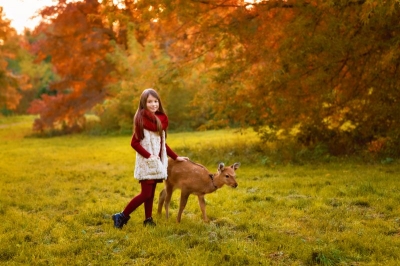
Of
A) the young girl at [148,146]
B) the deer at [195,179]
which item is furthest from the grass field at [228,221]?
the young girl at [148,146]

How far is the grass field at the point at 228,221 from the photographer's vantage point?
521cm

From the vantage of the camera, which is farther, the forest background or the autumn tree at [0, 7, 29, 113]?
the autumn tree at [0, 7, 29, 113]

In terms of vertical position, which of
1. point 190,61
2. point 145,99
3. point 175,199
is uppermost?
point 190,61

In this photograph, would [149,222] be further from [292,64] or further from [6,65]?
[6,65]

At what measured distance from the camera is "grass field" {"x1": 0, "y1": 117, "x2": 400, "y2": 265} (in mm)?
5211

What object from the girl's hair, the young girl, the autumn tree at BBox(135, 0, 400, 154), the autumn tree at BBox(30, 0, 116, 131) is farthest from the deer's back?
the autumn tree at BBox(30, 0, 116, 131)

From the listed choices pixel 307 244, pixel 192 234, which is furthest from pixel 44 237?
pixel 307 244

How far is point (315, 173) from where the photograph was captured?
10.4m

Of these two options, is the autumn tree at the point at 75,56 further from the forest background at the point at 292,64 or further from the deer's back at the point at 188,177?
the deer's back at the point at 188,177

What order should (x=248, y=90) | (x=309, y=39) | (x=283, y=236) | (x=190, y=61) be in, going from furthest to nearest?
1. (x=190, y=61)
2. (x=248, y=90)
3. (x=309, y=39)
4. (x=283, y=236)

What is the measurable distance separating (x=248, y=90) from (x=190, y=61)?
2.10 m

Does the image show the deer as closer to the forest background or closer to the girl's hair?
the girl's hair

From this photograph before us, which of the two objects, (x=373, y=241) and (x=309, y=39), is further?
(x=309, y=39)

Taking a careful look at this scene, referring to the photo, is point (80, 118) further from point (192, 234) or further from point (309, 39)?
point (192, 234)
